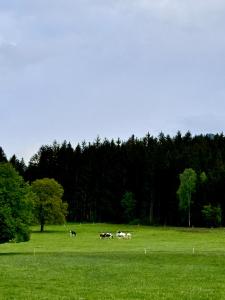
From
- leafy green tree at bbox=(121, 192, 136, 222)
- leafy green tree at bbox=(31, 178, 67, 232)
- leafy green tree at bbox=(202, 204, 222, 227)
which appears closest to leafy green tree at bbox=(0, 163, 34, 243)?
leafy green tree at bbox=(31, 178, 67, 232)

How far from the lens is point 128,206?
586 feet

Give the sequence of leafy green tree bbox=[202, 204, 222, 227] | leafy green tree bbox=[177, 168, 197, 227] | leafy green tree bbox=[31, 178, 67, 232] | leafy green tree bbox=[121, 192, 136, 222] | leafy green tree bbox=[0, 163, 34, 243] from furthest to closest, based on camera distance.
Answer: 1. leafy green tree bbox=[121, 192, 136, 222]
2. leafy green tree bbox=[177, 168, 197, 227]
3. leafy green tree bbox=[202, 204, 222, 227]
4. leafy green tree bbox=[31, 178, 67, 232]
5. leafy green tree bbox=[0, 163, 34, 243]

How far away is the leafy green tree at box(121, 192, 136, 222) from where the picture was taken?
177375mm

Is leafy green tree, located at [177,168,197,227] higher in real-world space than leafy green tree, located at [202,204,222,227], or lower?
higher

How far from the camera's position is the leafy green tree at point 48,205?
141375mm

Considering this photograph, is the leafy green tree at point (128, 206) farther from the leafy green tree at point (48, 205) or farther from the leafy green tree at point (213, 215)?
the leafy green tree at point (48, 205)

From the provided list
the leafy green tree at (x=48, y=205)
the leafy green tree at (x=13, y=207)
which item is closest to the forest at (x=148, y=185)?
the leafy green tree at (x=48, y=205)

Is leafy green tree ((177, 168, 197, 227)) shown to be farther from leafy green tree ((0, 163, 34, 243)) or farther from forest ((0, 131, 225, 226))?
leafy green tree ((0, 163, 34, 243))

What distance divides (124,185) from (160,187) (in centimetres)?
1547

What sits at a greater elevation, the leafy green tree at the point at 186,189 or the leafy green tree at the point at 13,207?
the leafy green tree at the point at 186,189

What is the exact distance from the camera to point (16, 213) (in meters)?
74.4

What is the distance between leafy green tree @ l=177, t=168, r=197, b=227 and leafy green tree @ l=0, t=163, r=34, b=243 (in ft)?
285

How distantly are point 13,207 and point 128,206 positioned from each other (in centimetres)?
10588

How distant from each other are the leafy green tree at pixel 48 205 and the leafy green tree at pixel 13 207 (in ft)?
203
